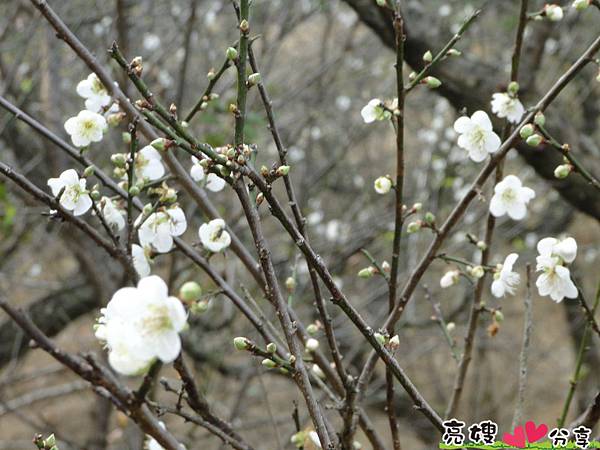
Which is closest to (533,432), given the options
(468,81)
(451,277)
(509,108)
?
(451,277)

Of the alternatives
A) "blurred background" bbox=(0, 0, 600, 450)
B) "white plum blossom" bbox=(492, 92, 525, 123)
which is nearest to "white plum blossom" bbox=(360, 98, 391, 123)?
"white plum blossom" bbox=(492, 92, 525, 123)

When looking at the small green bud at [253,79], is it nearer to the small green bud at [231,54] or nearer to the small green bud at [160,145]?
the small green bud at [231,54]

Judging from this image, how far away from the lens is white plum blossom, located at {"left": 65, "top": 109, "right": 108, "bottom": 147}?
4.22 feet

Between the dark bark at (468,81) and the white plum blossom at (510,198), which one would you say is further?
the dark bark at (468,81)

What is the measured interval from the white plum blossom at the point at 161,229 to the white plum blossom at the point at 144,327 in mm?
362

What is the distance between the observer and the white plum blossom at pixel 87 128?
1.29 m

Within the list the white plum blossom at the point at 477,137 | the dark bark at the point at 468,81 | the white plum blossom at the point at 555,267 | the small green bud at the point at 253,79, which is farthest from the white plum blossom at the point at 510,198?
the dark bark at the point at 468,81

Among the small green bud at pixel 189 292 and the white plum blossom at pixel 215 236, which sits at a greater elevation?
the white plum blossom at pixel 215 236

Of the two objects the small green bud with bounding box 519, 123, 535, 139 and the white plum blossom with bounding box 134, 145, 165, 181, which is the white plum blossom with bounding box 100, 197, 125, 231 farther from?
the small green bud with bounding box 519, 123, 535, 139

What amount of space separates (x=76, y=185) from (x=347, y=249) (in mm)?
2754

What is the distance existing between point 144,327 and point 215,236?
34cm

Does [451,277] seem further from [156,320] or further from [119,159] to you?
[156,320]

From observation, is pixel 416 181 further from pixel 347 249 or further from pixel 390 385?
pixel 390 385

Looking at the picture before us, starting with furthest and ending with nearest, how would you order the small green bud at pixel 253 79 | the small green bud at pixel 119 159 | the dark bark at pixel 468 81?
the dark bark at pixel 468 81 → the small green bud at pixel 119 159 → the small green bud at pixel 253 79
